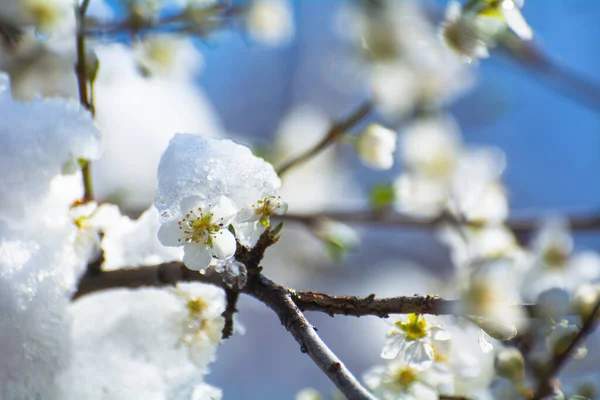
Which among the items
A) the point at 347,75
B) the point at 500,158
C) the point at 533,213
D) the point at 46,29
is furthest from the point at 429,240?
the point at 46,29

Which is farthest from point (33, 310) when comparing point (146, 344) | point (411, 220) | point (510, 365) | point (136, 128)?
point (136, 128)

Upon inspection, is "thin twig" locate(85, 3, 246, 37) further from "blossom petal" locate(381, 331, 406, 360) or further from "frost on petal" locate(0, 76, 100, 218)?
Result: "blossom petal" locate(381, 331, 406, 360)

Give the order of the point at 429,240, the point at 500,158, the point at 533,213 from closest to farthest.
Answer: the point at 500,158 → the point at 533,213 → the point at 429,240

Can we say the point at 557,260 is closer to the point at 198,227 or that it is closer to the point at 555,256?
the point at 555,256

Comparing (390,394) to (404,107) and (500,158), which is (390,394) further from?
(500,158)

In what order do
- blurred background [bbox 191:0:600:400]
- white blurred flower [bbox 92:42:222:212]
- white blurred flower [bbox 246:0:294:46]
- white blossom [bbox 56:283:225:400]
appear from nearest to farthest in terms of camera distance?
1. white blossom [bbox 56:283:225:400]
2. white blurred flower [bbox 246:0:294:46]
3. white blurred flower [bbox 92:42:222:212]
4. blurred background [bbox 191:0:600:400]

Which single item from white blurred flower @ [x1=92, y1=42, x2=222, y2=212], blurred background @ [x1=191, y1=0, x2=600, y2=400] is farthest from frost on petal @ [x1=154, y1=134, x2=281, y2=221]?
blurred background @ [x1=191, y1=0, x2=600, y2=400]

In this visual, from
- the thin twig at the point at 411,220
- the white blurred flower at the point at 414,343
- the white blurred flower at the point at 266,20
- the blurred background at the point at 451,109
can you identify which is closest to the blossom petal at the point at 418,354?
the white blurred flower at the point at 414,343
